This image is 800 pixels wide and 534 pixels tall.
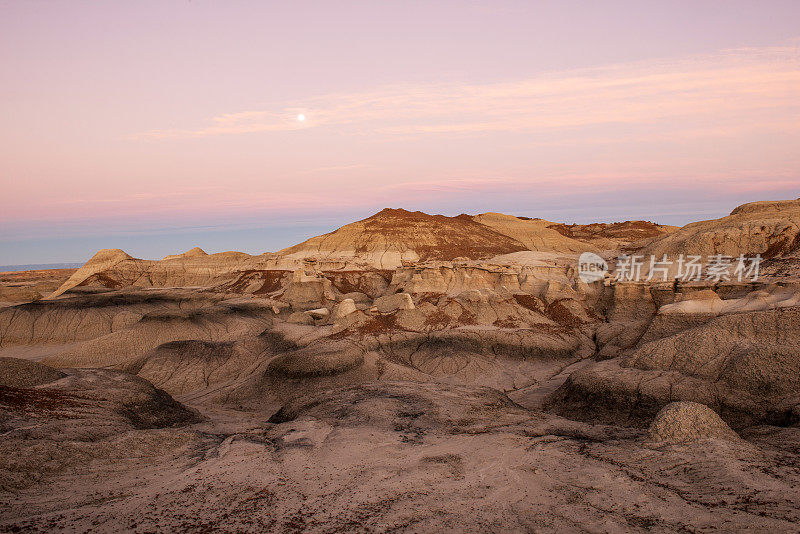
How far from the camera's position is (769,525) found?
8.53 m

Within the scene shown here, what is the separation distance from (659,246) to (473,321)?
22.1m

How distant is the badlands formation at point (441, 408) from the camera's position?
9898 mm

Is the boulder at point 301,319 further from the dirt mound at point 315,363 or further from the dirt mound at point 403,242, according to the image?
the dirt mound at point 403,242

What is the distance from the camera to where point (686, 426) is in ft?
46.1

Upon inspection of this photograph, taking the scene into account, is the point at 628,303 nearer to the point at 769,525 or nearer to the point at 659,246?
the point at 659,246

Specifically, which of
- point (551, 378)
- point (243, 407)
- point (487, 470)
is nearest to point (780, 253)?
point (551, 378)

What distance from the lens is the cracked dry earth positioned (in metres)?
9.23

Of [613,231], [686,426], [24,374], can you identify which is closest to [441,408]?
[686,426]

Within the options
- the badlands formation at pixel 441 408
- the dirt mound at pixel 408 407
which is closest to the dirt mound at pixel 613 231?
the badlands formation at pixel 441 408

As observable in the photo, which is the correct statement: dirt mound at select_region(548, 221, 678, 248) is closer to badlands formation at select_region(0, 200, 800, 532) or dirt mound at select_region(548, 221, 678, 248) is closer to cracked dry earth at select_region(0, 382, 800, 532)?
badlands formation at select_region(0, 200, 800, 532)

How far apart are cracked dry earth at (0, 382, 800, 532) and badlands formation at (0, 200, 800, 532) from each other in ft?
0.23

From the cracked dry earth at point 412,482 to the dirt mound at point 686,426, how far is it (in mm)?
499

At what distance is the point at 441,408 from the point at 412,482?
→ 7563 mm

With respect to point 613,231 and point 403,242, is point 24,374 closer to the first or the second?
point 403,242
